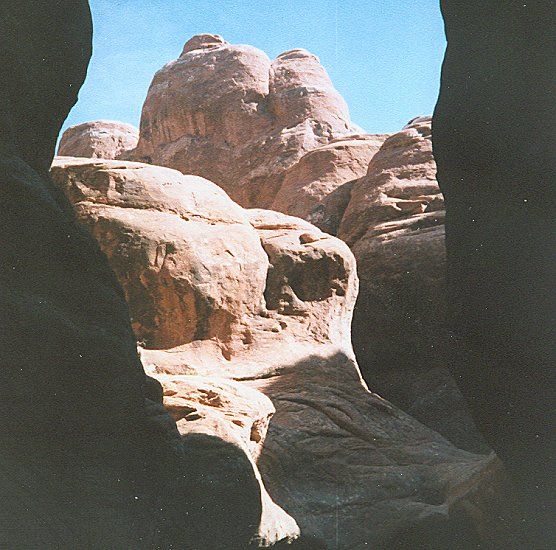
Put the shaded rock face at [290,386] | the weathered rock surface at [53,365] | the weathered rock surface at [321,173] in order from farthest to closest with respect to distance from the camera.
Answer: the weathered rock surface at [321,173], the shaded rock face at [290,386], the weathered rock surface at [53,365]

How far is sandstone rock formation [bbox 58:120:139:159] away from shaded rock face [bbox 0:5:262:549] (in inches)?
653

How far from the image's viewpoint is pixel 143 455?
4.97m

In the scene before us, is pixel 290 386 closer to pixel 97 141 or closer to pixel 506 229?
pixel 506 229

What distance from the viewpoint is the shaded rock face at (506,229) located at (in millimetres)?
5656

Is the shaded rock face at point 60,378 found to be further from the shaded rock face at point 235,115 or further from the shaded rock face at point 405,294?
the shaded rock face at point 235,115

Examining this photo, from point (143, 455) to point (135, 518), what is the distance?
378 mm

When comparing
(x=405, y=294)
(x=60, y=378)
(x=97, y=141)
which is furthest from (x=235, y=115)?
(x=60, y=378)

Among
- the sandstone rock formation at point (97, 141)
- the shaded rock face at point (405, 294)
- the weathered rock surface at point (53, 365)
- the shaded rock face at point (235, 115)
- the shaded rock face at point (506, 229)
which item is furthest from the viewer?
the sandstone rock formation at point (97, 141)

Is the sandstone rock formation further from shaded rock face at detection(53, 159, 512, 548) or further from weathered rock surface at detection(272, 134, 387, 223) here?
shaded rock face at detection(53, 159, 512, 548)

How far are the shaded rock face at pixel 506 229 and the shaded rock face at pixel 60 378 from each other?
183cm

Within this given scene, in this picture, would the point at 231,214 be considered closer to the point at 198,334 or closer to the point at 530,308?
the point at 198,334

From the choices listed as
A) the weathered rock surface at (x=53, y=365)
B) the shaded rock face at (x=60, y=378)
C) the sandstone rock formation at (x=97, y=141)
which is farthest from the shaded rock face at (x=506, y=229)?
the sandstone rock formation at (x=97, y=141)

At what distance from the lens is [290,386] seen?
27.2 feet

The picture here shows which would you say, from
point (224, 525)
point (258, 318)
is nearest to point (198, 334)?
point (258, 318)
